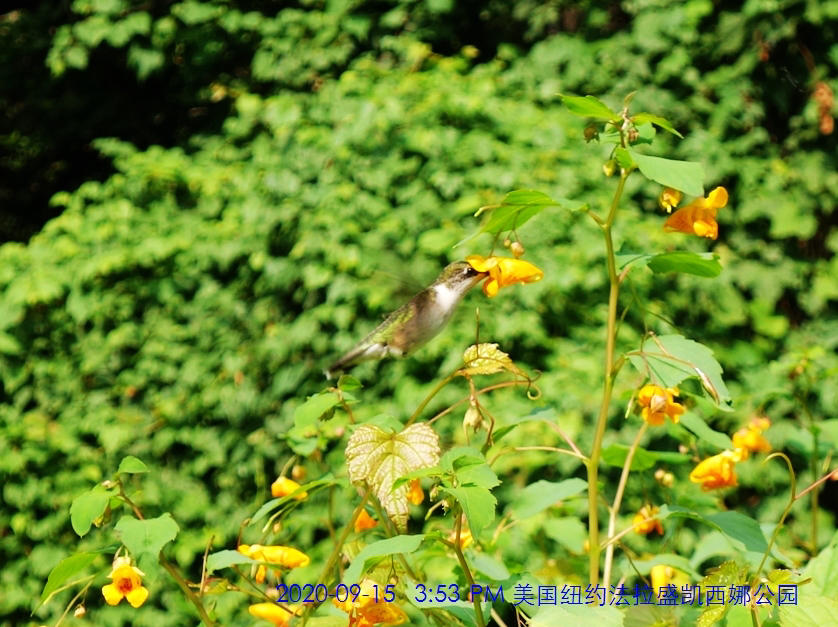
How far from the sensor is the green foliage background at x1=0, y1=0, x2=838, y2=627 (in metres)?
2.70

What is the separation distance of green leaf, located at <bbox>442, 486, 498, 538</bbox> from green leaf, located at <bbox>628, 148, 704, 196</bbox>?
0.96 ft

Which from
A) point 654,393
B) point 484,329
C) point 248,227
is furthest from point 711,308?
point 654,393

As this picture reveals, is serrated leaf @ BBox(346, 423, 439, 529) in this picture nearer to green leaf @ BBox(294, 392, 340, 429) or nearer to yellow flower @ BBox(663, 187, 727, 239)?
green leaf @ BBox(294, 392, 340, 429)

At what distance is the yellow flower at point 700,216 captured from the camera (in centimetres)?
97

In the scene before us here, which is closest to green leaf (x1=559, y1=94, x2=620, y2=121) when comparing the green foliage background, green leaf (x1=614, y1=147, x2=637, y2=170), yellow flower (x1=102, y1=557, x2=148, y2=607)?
green leaf (x1=614, y1=147, x2=637, y2=170)

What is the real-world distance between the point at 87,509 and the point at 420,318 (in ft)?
1.46

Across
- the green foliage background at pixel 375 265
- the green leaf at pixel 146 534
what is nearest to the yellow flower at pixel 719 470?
the green leaf at pixel 146 534

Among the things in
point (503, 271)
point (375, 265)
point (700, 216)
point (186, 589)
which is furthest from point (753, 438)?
point (375, 265)

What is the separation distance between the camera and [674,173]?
809 mm

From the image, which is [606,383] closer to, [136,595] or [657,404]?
[657,404]

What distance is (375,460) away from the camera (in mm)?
824

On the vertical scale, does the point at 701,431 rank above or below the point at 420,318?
below

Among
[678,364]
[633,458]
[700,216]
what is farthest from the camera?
[633,458]

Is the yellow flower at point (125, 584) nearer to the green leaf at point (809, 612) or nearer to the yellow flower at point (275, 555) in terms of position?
the yellow flower at point (275, 555)
